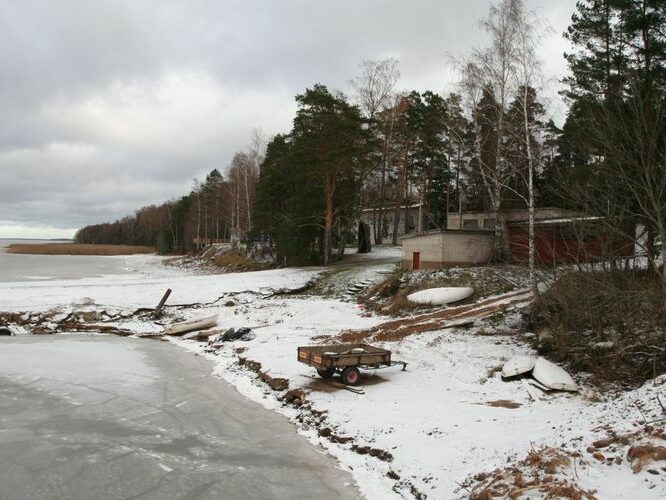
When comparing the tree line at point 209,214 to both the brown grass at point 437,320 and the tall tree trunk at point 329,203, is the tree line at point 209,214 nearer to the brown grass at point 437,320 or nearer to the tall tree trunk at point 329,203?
the tall tree trunk at point 329,203

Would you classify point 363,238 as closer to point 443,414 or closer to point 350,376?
point 350,376

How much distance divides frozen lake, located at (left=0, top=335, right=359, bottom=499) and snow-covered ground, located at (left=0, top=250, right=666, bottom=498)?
2.11 ft

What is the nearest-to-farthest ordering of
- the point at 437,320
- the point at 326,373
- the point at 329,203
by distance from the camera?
the point at 326,373 → the point at 437,320 → the point at 329,203

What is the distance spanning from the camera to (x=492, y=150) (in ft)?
82.2

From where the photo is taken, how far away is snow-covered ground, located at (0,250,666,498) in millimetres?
6676

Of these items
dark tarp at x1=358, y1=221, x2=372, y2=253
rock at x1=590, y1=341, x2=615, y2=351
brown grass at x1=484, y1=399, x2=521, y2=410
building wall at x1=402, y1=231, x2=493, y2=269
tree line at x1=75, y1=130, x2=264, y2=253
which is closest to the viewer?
brown grass at x1=484, y1=399, x2=521, y2=410

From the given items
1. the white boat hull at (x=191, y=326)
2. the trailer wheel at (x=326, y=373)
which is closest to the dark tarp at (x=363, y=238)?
the white boat hull at (x=191, y=326)

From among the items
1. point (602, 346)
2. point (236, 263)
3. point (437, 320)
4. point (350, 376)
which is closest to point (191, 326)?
point (437, 320)

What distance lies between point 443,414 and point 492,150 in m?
18.5

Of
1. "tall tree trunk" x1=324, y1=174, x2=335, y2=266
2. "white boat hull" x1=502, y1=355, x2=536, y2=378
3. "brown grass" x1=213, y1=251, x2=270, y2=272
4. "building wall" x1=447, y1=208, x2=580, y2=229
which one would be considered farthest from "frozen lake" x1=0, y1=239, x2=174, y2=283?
"white boat hull" x1=502, y1=355, x2=536, y2=378

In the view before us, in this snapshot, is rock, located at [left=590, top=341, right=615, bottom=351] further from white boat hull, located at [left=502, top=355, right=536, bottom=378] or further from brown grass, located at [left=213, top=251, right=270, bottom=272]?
brown grass, located at [left=213, top=251, right=270, bottom=272]

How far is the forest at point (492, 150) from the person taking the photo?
1132 cm

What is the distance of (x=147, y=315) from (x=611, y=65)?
2217 centimetres

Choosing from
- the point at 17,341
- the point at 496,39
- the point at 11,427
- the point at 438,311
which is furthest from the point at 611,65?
the point at 17,341
